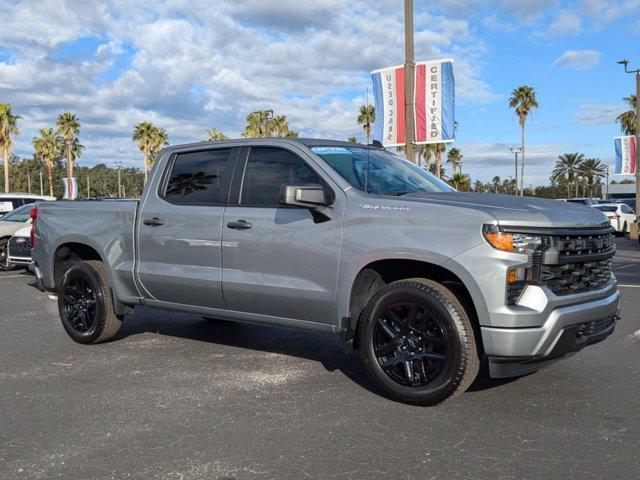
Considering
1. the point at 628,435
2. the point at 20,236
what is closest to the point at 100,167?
the point at 20,236

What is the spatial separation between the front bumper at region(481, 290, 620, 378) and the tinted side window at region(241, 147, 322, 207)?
187cm

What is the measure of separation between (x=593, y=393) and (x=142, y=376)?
137 inches

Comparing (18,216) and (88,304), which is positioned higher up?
(18,216)

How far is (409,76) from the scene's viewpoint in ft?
37.6

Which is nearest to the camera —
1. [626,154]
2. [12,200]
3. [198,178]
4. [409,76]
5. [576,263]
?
[576,263]

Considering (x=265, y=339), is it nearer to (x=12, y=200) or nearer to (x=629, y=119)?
(x=12, y=200)

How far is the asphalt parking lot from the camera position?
3512mm

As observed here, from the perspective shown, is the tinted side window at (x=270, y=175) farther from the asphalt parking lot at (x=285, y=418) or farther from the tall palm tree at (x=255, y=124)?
the tall palm tree at (x=255, y=124)

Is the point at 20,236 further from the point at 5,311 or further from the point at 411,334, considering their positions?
the point at 411,334

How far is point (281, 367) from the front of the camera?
5.59 meters

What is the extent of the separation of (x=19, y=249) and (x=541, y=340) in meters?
11.7

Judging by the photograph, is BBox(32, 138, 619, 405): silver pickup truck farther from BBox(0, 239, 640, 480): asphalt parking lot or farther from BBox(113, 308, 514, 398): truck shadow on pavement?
BBox(113, 308, 514, 398): truck shadow on pavement

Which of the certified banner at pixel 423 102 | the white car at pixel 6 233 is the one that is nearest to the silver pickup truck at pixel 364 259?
the certified banner at pixel 423 102

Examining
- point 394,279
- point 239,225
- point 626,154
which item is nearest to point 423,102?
point 239,225
